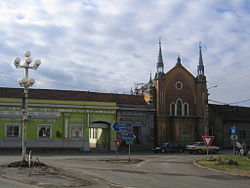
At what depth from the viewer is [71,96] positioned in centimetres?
4422

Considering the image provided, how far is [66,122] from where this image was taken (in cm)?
4175

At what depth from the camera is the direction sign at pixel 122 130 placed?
2691cm

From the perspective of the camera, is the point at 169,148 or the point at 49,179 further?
the point at 169,148

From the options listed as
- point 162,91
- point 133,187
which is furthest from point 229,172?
point 162,91

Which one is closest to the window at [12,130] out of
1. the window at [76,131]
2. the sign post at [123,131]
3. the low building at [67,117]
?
the low building at [67,117]

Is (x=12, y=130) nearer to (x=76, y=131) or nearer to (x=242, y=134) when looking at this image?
(x=76, y=131)

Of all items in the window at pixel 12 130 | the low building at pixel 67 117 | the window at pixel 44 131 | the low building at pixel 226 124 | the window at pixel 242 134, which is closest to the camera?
the window at pixel 12 130

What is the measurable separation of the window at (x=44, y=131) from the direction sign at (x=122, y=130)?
53.3 feet

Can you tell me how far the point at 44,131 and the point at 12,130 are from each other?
3.60m

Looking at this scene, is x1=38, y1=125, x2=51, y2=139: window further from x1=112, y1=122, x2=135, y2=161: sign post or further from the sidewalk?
the sidewalk

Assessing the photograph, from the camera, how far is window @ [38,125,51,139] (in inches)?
1596

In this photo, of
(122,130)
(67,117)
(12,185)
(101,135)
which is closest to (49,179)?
(12,185)

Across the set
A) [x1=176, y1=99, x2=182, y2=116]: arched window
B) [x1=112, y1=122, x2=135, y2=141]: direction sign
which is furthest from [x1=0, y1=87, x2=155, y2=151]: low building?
[x1=112, y1=122, x2=135, y2=141]: direction sign

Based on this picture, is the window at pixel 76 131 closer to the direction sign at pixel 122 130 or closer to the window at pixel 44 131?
the window at pixel 44 131
